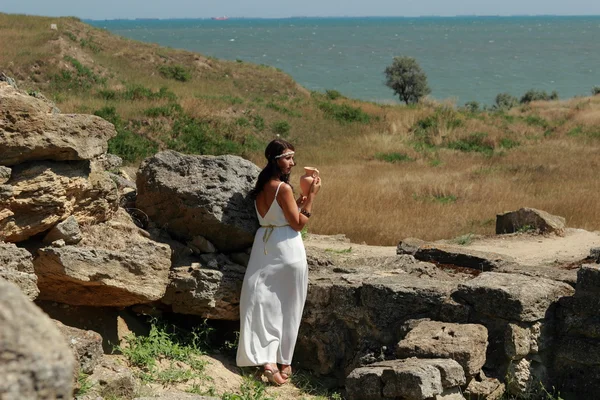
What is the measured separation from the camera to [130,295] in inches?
270

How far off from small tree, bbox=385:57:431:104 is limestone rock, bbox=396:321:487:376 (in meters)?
48.2

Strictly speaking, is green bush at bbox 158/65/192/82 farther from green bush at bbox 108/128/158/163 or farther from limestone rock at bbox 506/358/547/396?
limestone rock at bbox 506/358/547/396

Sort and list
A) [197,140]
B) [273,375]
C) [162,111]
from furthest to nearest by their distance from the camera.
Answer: [162,111] < [197,140] < [273,375]

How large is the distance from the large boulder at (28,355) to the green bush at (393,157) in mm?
22392

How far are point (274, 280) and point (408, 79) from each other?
159ft

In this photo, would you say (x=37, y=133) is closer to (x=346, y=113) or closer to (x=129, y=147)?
(x=129, y=147)

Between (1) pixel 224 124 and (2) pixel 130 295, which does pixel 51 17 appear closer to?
(1) pixel 224 124

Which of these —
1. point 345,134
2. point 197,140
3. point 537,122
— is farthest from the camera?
point 537,122

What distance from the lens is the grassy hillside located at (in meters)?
15.9

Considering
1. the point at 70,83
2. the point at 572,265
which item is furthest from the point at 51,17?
the point at 572,265

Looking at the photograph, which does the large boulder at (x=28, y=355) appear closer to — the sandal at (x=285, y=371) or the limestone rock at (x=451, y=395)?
the limestone rock at (x=451, y=395)

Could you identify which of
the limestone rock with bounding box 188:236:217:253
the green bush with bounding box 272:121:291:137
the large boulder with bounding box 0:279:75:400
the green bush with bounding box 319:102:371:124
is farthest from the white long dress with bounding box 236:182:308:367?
the green bush with bounding box 319:102:371:124

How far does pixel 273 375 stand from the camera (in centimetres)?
716

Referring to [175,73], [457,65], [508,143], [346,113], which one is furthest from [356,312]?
[457,65]
